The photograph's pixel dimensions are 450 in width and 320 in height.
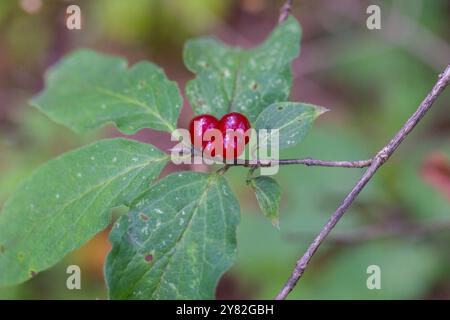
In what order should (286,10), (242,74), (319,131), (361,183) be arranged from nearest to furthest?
(361,183), (242,74), (286,10), (319,131)

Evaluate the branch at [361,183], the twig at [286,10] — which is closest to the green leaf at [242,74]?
the twig at [286,10]

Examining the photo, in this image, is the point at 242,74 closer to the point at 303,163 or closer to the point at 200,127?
the point at 200,127

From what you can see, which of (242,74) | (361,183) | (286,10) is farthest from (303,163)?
(286,10)

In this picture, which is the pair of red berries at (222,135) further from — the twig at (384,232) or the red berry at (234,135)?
the twig at (384,232)

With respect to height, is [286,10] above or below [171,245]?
above

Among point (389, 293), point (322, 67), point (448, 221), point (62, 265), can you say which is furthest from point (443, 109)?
point (62, 265)

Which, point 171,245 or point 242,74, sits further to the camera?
point 242,74
